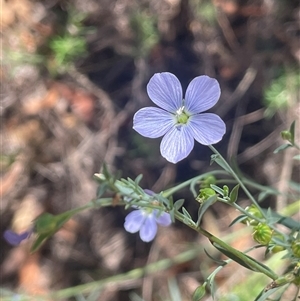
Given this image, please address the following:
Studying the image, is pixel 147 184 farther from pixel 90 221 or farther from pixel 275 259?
pixel 275 259

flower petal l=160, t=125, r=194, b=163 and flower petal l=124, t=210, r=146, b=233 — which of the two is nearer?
flower petal l=160, t=125, r=194, b=163

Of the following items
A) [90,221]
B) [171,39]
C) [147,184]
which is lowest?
[90,221]

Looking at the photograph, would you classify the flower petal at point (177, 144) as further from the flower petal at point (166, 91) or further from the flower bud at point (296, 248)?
the flower bud at point (296, 248)

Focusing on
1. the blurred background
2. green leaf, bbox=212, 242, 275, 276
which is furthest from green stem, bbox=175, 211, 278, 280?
the blurred background

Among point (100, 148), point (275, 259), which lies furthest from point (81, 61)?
point (275, 259)

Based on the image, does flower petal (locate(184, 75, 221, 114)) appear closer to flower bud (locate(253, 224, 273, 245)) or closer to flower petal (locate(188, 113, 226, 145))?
flower petal (locate(188, 113, 226, 145))

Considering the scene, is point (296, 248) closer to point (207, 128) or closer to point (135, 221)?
point (207, 128)
